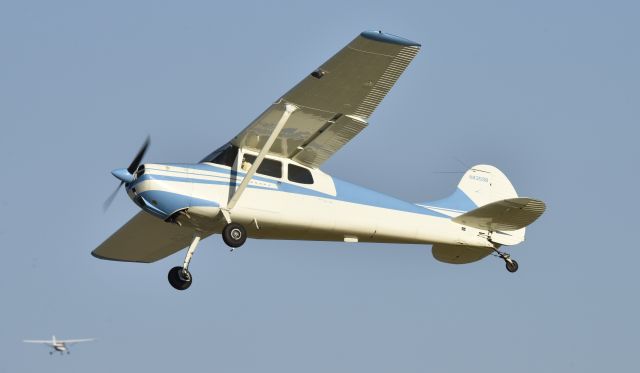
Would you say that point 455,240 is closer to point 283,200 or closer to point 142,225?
point 283,200

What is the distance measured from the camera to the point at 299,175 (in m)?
22.7

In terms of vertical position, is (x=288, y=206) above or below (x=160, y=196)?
below

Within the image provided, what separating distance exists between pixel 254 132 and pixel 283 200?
45.1 inches

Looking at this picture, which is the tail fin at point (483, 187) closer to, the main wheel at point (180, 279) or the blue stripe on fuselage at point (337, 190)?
the blue stripe on fuselage at point (337, 190)

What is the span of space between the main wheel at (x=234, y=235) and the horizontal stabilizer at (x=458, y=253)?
3.90m

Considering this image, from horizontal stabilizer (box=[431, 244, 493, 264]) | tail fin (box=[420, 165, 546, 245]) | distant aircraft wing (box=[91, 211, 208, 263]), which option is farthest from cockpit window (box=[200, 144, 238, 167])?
horizontal stabilizer (box=[431, 244, 493, 264])

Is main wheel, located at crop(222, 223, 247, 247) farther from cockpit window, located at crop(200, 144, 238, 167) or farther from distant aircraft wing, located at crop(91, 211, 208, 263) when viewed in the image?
distant aircraft wing, located at crop(91, 211, 208, 263)

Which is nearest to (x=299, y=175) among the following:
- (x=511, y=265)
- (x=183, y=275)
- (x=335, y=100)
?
(x=335, y=100)

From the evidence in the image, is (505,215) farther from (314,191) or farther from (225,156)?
(225,156)

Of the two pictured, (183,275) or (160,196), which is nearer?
(160,196)

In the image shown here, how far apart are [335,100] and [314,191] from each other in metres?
1.65

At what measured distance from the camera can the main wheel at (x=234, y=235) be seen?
70.9 feet

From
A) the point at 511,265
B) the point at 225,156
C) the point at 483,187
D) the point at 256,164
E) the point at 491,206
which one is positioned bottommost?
the point at 511,265

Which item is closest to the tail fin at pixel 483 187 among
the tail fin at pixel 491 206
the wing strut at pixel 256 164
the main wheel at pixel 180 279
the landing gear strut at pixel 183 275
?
the tail fin at pixel 491 206
